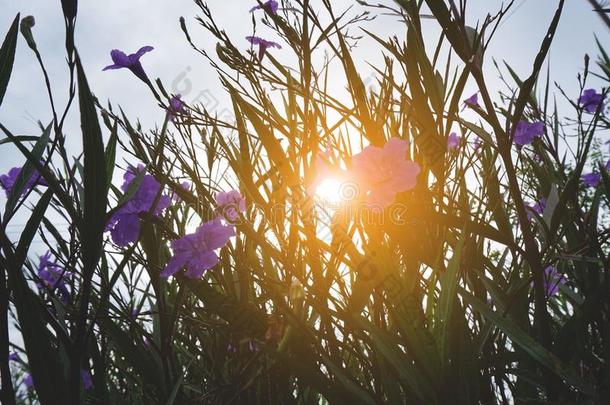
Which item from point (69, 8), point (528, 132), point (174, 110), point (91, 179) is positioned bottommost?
→ point (91, 179)

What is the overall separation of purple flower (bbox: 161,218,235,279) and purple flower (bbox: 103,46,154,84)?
477 millimetres

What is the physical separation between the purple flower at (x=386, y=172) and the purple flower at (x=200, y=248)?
189 mm

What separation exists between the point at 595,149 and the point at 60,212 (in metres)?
5.85

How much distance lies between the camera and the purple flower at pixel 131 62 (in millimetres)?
901

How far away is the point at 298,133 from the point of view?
74 cm

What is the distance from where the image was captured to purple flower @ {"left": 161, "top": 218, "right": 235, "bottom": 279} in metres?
0.55

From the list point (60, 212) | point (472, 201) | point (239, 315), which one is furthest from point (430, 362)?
point (60, 212)

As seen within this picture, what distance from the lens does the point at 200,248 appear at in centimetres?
57

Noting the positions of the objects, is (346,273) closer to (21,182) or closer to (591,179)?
(21,182)

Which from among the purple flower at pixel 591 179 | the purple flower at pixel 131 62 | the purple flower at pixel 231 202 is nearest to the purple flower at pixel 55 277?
the purple flower at pixel 231 202

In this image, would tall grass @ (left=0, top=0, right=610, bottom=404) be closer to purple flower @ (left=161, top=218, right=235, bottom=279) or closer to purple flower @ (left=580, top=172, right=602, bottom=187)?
purple flower @ (left=161, top=218, right=235, bottom=279)

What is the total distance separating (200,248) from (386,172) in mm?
260

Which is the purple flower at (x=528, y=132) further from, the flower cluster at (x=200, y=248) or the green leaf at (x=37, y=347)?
the green leaf at (x=37, y=347)

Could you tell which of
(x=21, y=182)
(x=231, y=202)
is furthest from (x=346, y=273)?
(x=21, y=182)
